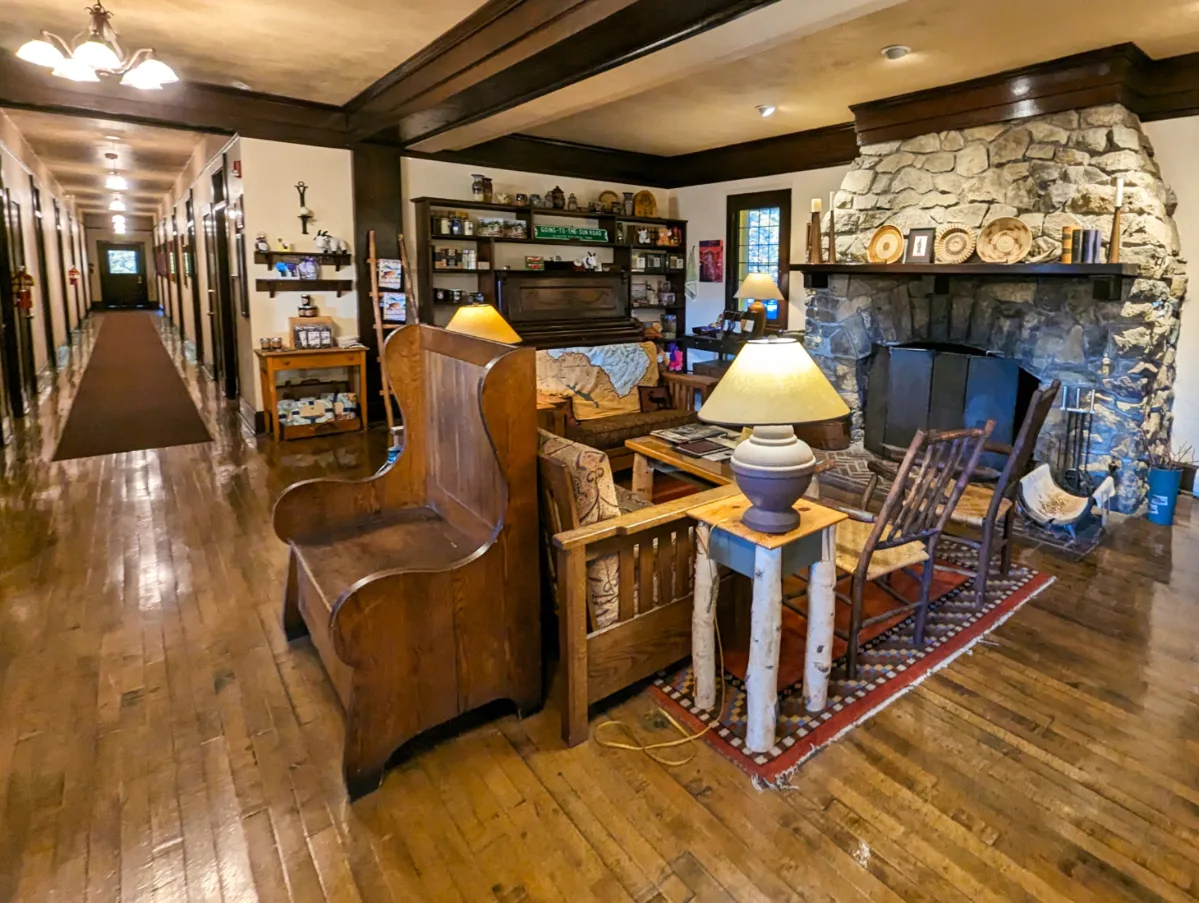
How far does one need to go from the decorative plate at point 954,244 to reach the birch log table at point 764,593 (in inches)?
124

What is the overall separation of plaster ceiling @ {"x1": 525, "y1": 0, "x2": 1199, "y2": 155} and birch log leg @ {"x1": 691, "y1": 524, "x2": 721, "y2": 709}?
2338 mm

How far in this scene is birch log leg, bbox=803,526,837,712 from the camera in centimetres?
233

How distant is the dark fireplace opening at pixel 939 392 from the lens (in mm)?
4938

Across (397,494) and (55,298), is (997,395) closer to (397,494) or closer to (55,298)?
(397,494)

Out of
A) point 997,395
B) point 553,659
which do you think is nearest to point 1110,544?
point 997,395

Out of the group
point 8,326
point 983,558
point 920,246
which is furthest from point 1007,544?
point 8,326

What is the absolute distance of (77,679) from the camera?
2621mm

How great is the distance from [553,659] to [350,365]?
4.43 metres

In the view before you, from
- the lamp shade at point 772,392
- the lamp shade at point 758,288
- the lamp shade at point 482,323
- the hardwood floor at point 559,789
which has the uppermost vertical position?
the lamp shade at point 758,288

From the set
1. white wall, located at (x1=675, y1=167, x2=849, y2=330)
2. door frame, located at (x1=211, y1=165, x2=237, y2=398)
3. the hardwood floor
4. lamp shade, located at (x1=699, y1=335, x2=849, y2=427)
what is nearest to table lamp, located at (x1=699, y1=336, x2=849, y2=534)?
lamp shade, located at (x1=699, y1=335, x2=849, y2=427)

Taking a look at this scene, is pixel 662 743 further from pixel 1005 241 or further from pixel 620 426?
pixel 1005 241

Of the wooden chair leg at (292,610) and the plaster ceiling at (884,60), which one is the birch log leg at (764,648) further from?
the plaster ceiling at (884,60)

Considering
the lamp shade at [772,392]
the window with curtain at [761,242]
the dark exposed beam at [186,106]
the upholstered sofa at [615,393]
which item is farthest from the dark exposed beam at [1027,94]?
the dark exposed beam at [186,106]

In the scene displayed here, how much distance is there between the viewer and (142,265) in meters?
22.3
